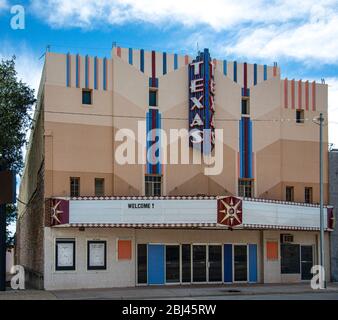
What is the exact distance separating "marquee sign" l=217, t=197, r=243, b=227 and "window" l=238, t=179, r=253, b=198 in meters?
3.58

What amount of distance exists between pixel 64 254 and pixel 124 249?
10.1ft

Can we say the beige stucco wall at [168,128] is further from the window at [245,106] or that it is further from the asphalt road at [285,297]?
the asphalt road at [285,297]

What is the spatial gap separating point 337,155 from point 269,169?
4835 millimetres

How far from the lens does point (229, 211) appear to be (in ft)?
99.2

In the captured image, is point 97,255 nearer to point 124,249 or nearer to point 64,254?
point 124,249

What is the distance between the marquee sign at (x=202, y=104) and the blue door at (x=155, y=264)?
5724 mm

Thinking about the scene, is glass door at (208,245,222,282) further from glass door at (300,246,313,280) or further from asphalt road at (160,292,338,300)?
asphalt road at (160,292,338,300)

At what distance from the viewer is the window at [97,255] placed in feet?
99.7

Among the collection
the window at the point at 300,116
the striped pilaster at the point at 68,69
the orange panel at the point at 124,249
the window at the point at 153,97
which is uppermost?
the striped pilaster at the point at 68,69

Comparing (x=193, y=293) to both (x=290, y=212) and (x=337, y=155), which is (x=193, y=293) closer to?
(x=290, y=212)

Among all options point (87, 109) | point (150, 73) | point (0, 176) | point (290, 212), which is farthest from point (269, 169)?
point (0, 176)

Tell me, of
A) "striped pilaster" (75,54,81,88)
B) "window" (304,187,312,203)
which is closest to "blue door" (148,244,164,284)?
"striped pilaster" (75,54,81,88)

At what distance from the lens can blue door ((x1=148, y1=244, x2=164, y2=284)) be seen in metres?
31.5

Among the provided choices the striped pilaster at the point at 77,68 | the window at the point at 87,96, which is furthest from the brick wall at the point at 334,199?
the striped pilaster at the point at 77,68
